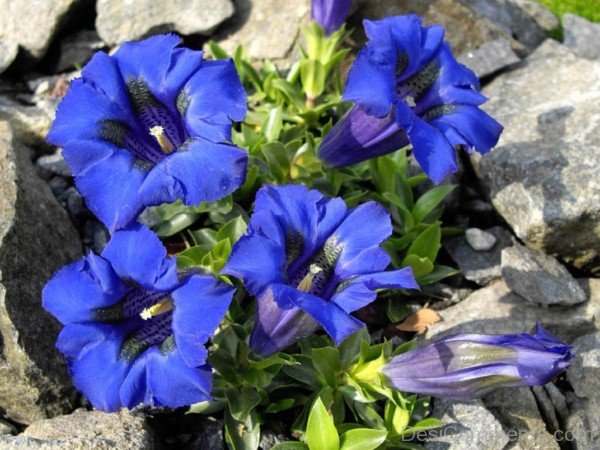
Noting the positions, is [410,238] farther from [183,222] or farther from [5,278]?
[5,278]

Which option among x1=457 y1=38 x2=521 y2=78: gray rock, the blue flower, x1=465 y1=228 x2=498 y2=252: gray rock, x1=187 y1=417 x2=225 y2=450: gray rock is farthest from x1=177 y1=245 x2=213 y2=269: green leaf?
x1=457 y1=38 x2=521 y2=78: gray rock

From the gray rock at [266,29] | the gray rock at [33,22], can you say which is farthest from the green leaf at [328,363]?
the gray rock at [33,22]

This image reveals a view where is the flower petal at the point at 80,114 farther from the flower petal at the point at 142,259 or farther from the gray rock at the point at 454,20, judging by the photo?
the gray rock at the point at 454,20

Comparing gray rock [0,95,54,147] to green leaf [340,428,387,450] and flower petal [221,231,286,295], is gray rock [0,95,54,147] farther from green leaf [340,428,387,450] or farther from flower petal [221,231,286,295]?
green leaf [340,428,387,450]

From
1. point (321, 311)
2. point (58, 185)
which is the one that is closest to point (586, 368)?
point (321, 311)

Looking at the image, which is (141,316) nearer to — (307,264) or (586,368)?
(307,264)
